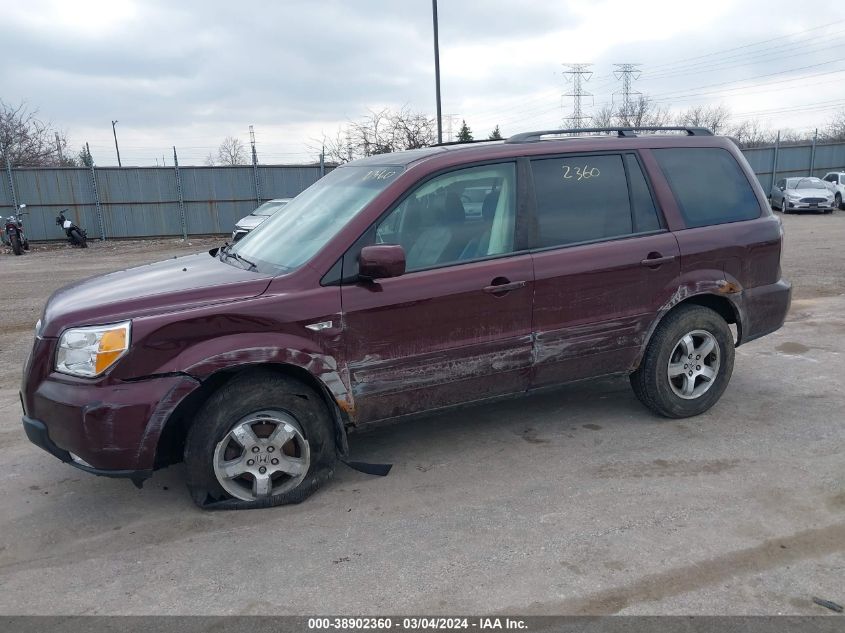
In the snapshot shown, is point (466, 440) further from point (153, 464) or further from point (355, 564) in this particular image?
point (153, 464)

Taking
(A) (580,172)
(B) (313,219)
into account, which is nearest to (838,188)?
(A) (580,172)

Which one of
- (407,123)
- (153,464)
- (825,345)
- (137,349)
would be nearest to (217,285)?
(137,349)

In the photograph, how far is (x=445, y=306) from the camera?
372 cm

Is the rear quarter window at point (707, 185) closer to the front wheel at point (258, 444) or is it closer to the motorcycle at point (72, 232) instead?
the front wheel at point (258, 444)

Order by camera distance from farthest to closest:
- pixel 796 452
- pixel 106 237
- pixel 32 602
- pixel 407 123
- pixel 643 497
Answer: pixel 407 123 → pixel 106 237 → pixel 796 452 → pixel 643 497 → pixel 32 602

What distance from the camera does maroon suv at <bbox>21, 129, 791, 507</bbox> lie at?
3266 mm

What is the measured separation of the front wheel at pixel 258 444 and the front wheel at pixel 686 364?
2.29 m

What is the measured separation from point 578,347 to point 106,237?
65.6 ft

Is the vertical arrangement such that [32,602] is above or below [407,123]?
below

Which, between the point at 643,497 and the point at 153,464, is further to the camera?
the point at 643,497

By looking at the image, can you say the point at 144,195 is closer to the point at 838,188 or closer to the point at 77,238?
the point at 77,238

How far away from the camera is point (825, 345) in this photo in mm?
6520

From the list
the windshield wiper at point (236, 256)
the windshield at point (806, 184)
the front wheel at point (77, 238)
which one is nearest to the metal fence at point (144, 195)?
the front wheel at point (77, 238)

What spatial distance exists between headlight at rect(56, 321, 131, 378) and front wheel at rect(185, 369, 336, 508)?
53 cm
